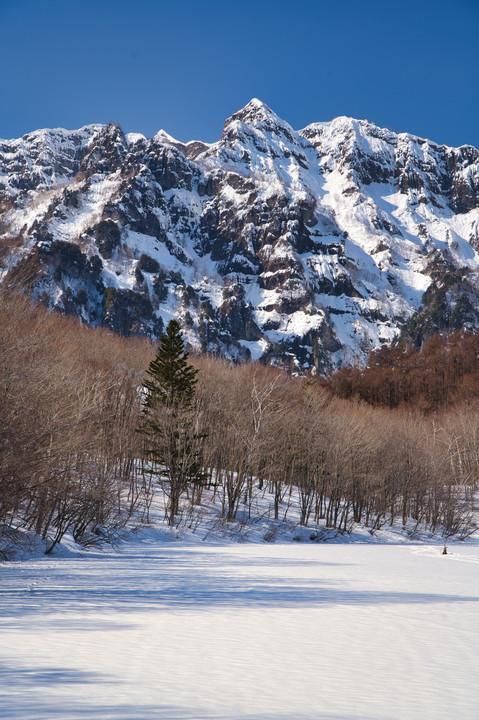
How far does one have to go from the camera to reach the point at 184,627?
9.31 meters

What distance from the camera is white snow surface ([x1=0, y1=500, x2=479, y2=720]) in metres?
5.62

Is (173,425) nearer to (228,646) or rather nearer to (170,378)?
(170,378)

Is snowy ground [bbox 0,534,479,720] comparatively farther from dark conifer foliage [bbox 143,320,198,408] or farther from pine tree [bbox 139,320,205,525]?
dark conifer foliage [bbox 143,320,198,408]

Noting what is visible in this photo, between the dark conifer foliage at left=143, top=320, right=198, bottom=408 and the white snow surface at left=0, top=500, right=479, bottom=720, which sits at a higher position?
the dark conifer foliage at left=143, top=320, right=198, bottom=408

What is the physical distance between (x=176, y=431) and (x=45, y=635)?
86.7 feet


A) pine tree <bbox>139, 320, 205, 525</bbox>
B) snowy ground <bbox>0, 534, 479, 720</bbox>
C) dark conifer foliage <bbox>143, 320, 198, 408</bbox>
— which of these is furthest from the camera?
dark conifer foliage <bbox>143, 320, 198, 408</bbox>

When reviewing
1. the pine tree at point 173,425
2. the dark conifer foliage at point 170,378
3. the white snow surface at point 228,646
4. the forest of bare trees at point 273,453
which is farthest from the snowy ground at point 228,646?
the dark conifer foliage at point 170,378

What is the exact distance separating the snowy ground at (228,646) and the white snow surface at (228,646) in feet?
0.08

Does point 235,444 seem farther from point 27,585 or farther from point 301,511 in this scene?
point 27,585

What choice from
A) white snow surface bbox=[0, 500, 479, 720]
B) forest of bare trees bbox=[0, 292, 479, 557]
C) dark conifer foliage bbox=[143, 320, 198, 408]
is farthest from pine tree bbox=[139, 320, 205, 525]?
white snow surface bbox=[0, 500, 479, 720]

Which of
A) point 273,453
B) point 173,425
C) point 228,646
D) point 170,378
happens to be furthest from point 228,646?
point 273,453

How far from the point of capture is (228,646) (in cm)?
812

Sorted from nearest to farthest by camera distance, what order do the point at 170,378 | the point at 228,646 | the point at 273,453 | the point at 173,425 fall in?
the point at 228,646 → the point at 173,425 → the point at 170,378 → the point at 273,453

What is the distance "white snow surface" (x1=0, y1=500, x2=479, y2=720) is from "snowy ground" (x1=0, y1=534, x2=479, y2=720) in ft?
0.08
